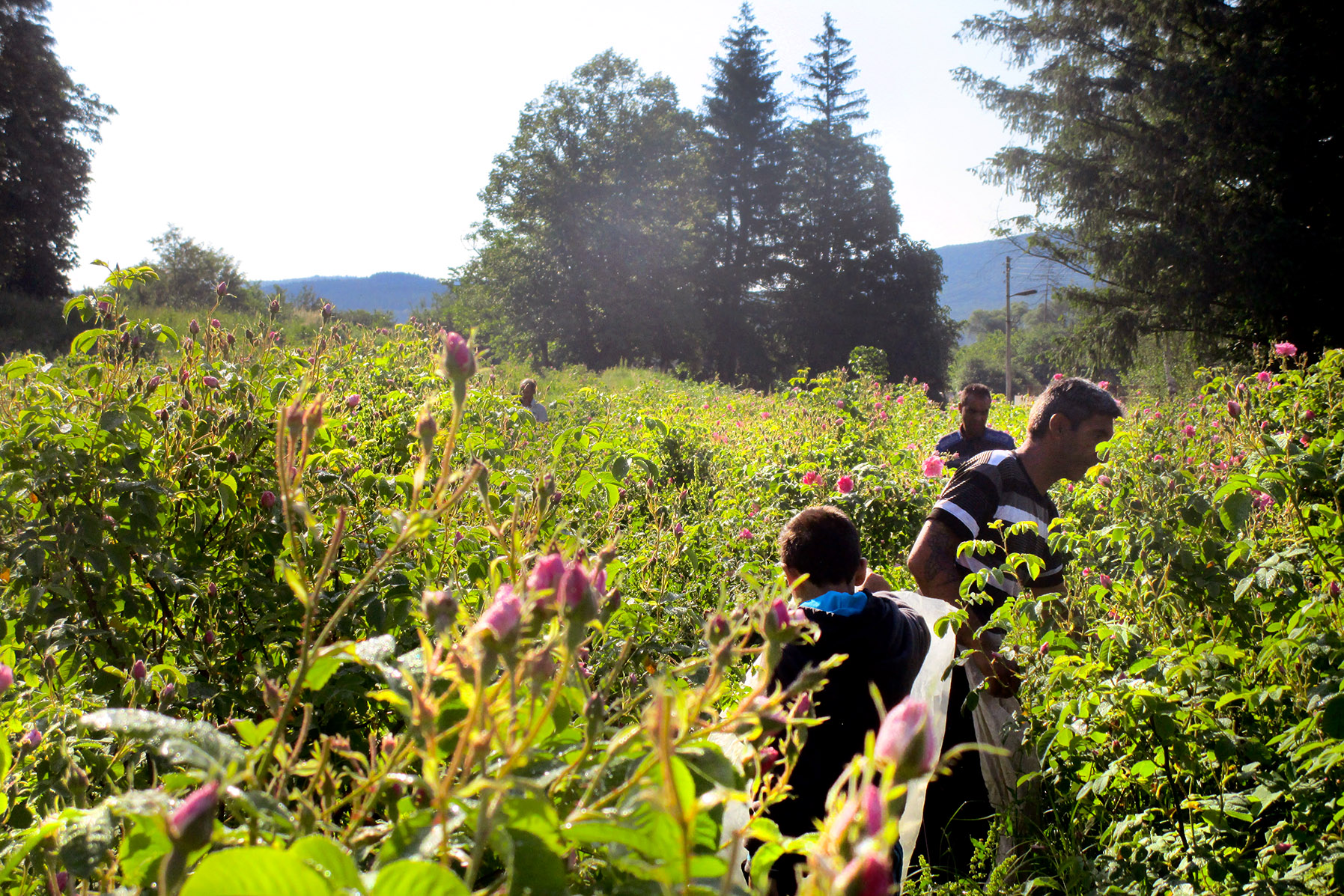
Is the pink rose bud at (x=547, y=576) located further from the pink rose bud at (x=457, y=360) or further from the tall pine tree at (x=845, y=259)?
the tall pine tree at (x=845, y=259)

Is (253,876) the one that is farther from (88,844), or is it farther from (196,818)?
(88,844)

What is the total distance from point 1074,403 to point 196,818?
2646 millimetres

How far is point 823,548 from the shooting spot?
204cm

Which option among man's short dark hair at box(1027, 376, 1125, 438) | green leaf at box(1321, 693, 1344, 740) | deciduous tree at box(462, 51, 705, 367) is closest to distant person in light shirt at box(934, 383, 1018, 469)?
man's short dark hair at box(1027, 376, 1125, 438)

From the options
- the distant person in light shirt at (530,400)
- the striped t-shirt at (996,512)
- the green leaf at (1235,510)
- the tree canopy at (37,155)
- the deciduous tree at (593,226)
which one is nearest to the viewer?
the green leaf at (1235,510)

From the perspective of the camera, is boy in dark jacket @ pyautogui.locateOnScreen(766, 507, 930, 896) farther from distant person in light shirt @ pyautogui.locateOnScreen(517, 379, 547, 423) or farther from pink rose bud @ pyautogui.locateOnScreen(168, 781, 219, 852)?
distant person in light shirt @ pyautogui.locateOnScreen(517, 379, 547, 423)

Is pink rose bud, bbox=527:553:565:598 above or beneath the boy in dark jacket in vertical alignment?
above

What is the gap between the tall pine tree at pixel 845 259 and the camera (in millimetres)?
32375

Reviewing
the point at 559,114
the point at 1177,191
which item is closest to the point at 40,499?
the point at 1177,191

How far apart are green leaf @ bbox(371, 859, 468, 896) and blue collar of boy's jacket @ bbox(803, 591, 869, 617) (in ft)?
5.18

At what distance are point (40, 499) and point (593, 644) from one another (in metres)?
1.12

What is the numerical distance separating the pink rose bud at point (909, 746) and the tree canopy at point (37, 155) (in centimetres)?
2323

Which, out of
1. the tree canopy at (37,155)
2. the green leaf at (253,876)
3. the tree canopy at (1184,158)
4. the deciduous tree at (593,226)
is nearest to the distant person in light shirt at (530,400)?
the green leaf at (253,876)

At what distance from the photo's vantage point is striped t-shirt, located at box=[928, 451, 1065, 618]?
2.43 metres
